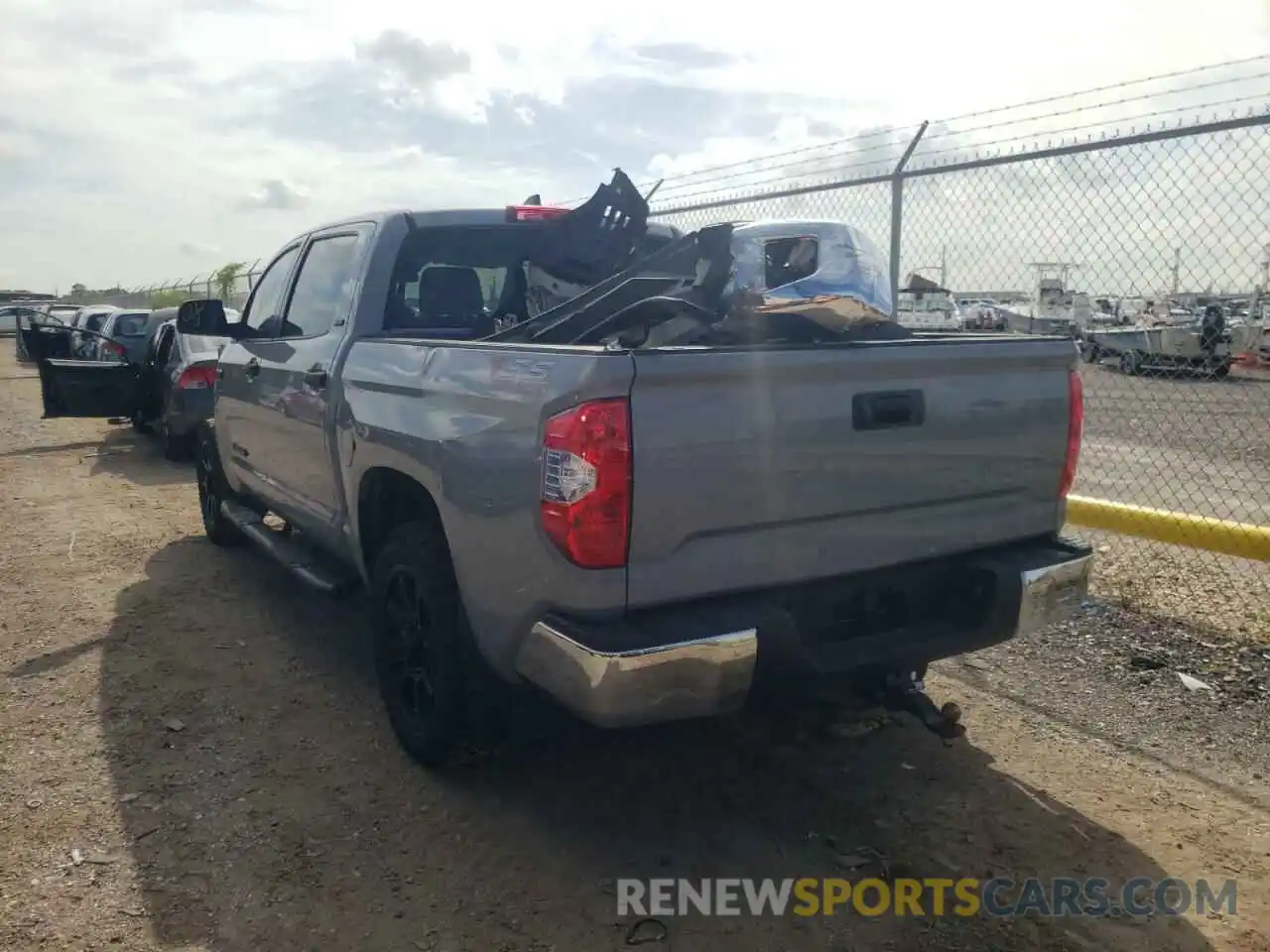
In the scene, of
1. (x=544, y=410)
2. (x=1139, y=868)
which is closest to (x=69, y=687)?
(x=544, y=410)

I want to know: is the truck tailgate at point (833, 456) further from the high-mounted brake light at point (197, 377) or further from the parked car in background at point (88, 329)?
the parked car in background at point (88, 329)

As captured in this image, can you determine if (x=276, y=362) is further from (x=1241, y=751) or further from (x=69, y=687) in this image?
(x=1241, y=751)

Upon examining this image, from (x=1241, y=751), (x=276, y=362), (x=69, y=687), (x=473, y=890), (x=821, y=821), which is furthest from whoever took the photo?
(x=276, y=362)

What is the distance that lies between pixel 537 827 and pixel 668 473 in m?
1.38

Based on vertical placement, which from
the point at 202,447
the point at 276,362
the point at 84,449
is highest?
the point at 276,362

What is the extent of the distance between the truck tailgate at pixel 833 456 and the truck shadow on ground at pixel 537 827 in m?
0.89

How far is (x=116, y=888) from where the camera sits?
2.97 meters

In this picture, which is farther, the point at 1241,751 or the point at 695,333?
the point at 1241,751

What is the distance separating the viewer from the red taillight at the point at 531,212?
4.47m

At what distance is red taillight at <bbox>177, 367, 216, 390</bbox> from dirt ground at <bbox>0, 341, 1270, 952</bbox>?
16.7 feet

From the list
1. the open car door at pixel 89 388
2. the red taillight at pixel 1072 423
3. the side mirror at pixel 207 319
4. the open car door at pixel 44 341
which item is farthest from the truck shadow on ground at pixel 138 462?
the red taillight at pixel 1072 423

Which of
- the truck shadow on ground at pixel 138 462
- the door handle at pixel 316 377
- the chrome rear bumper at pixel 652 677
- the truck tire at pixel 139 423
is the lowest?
the truck shadow on ground at pixel 138 462

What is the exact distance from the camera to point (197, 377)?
9.67 m

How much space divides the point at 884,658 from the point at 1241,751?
5.62 ft
